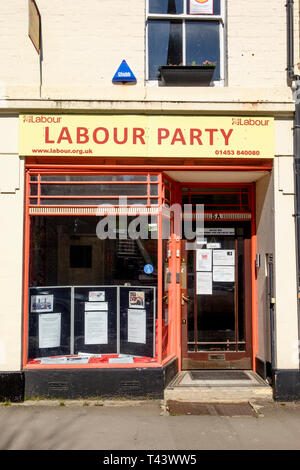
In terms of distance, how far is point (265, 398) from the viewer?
620 centimetres

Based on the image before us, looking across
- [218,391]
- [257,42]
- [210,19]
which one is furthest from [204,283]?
[210,19]

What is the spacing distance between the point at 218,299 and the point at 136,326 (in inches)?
58.9

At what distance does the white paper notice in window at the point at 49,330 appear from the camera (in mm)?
6395

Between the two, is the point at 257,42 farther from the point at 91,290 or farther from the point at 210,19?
the point at 91,290

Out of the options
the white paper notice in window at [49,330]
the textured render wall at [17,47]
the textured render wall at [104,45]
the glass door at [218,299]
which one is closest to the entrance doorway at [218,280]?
the glass door at [218,299]

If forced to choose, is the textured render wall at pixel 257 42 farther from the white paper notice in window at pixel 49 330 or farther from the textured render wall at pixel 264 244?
the white paper notice in window at pixel 49 330

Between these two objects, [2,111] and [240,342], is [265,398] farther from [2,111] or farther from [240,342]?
[2,111]

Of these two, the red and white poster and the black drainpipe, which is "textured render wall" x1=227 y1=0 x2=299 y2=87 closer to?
the black drainpipe

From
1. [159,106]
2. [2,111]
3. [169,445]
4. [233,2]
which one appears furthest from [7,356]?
[233,2]

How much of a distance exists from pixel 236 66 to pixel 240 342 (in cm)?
421

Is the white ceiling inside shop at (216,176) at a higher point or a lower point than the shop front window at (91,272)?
higher

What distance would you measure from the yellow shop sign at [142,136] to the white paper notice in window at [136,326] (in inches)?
89.2

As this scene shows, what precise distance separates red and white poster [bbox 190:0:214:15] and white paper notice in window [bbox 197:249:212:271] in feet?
11.9

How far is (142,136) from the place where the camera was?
6301mm
